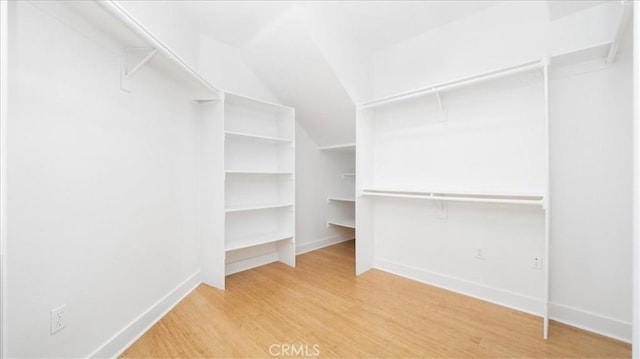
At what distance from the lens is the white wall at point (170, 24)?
5.62ft

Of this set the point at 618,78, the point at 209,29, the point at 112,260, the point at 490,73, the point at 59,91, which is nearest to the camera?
the point at 59,91

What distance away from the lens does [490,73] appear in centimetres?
196

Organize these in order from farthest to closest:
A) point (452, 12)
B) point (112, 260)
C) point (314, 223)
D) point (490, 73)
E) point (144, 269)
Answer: point (314, 223)
point (452, 12)
point (490, 73)
point (144, 269)
point (112, 260)

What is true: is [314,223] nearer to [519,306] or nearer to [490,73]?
[519,306]

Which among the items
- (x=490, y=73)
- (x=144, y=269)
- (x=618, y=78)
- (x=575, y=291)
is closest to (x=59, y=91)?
(x=144, y=269)

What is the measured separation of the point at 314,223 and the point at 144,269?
2213 millimetres

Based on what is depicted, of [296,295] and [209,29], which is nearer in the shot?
[296,295]

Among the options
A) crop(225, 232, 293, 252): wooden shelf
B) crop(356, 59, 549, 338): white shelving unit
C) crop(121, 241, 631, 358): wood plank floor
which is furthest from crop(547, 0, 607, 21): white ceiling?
crop(225, 232, 293, 252): wooden shelf

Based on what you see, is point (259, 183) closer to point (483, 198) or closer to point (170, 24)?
point (170, 24)

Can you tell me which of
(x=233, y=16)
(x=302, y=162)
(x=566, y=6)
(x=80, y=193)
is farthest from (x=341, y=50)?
(x=80, y=193)

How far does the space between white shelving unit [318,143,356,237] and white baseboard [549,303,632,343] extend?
2.24 m

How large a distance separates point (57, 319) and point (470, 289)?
9.25 ft

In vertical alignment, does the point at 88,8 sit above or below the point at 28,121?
above

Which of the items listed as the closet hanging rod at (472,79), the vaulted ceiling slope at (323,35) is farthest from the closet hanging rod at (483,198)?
the vaulted ceiling slope at (323,35)
